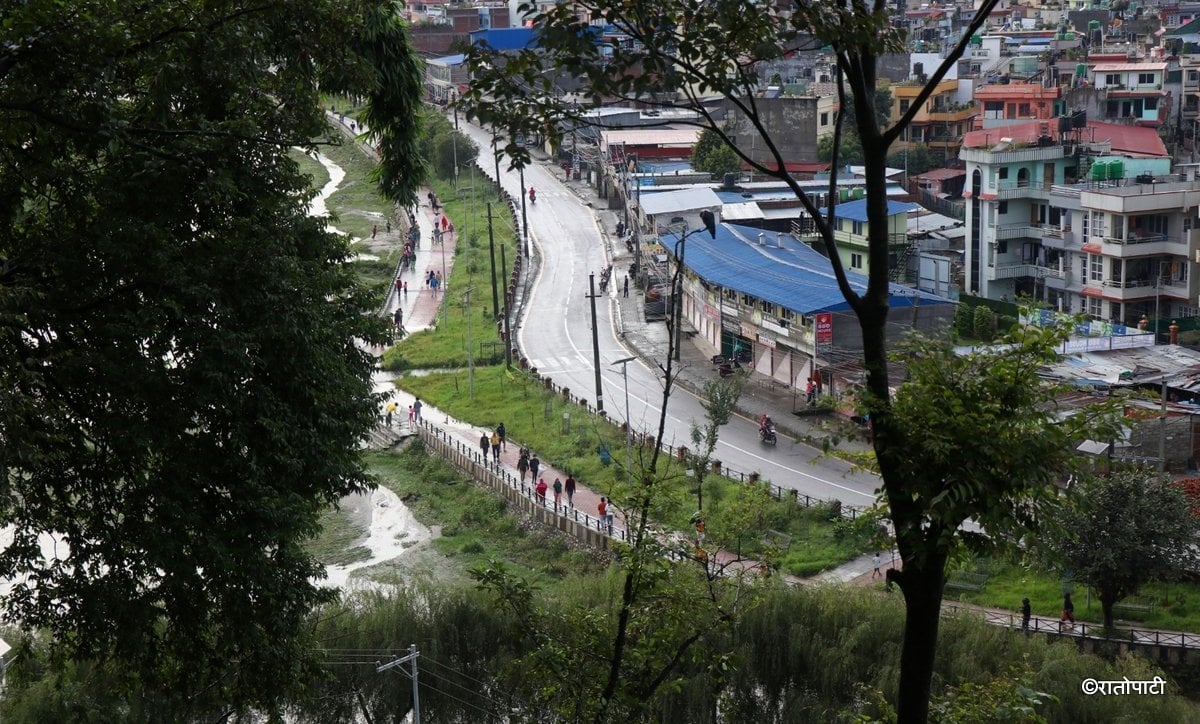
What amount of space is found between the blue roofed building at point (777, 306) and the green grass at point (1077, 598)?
6.67 m

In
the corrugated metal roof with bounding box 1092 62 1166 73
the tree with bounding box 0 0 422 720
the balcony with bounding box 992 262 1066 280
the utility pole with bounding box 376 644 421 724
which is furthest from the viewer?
the corrugated metal roof with bounding box 1092 62 1166 73

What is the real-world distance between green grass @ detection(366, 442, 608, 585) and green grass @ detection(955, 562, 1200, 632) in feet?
23.1

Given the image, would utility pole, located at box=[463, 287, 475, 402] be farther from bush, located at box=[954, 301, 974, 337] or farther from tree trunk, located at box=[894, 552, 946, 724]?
tree trunk, located at box=[894, 552, 946, 724]

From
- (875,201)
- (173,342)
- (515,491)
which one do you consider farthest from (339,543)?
(875,201)

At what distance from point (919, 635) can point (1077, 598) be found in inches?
669

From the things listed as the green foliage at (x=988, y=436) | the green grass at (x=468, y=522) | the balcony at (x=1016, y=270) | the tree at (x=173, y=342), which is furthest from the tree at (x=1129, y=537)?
the balcony at (x=1016, y=270)

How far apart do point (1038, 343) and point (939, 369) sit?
17.8 inches

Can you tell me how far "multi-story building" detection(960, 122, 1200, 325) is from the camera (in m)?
36.0

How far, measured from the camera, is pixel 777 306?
34.2 meters

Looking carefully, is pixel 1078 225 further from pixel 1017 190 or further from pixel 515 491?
pixel 515 491

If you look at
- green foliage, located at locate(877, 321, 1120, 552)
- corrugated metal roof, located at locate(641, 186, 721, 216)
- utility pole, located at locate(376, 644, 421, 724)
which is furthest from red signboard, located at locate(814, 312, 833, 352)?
green foliage, located at locate(877, 321, 1120, 552)

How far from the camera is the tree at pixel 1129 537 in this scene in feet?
66.0

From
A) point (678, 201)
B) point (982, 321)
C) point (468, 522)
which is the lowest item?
point (468, 522)

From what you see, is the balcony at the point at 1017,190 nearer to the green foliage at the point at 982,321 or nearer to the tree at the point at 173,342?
the green foliage at the point at 982,321
